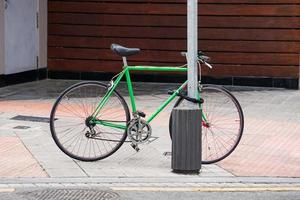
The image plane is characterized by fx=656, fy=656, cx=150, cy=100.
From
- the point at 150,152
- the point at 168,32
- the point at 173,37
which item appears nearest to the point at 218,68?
the point at 173,37

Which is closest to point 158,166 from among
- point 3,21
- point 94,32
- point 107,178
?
point 107,178

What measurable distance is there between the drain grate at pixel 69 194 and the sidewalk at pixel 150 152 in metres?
0.47

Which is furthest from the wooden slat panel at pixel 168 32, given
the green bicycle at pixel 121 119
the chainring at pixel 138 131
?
the chainring at pixel 138 131

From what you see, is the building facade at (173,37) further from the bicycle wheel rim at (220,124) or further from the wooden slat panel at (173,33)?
the bicycle wheel rim at (220,124)

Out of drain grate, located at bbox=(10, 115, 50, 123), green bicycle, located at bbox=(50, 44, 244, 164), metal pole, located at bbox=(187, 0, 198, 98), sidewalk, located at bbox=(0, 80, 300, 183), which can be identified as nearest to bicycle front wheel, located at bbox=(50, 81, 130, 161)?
green bicycle, located at bbox=(50, 44, 244, 164)

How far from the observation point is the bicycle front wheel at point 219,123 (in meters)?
7.21

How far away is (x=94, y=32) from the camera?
555 inches

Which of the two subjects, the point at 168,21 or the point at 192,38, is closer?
the point at 192,38

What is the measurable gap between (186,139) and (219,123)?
1.23 metres

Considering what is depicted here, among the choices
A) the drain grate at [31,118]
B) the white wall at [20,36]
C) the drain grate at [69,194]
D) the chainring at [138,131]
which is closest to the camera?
the drain grate at [69,194]

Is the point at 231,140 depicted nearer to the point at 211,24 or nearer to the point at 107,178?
the point at 107,178

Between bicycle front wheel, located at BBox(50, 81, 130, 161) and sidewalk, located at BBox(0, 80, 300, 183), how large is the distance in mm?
150

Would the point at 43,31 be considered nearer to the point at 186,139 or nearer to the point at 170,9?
the point at 170,9

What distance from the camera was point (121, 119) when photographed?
25.2 ft
